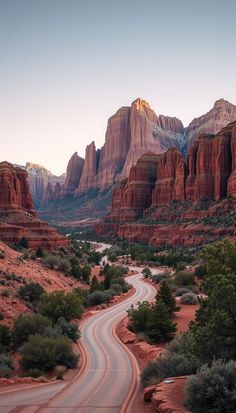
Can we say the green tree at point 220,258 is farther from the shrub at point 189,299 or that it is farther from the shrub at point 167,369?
the shrub at point 189,299

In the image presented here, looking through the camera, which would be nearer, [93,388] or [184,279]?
[93,388]

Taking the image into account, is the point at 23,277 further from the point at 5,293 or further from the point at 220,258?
the point at 220,258

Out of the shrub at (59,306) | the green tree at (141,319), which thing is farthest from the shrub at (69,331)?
the shrub at (59,306)

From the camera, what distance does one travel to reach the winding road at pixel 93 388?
17141mm

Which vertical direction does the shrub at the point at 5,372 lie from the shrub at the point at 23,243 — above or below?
below

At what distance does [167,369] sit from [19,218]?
2899 inches

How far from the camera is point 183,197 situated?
128 meters

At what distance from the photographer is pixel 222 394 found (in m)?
13.0

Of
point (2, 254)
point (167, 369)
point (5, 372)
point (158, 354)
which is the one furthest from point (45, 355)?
point (2, 254)

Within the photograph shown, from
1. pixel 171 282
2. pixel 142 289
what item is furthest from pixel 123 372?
pixel 142 289

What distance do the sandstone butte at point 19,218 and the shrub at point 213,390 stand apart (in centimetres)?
6644

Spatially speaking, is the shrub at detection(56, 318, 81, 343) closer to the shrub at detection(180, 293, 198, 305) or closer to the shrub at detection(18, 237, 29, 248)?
the shrub at detection(180, 293, 198, 305)

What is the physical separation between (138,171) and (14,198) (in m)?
71.4

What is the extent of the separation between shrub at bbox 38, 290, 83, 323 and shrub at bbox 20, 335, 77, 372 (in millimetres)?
11388
